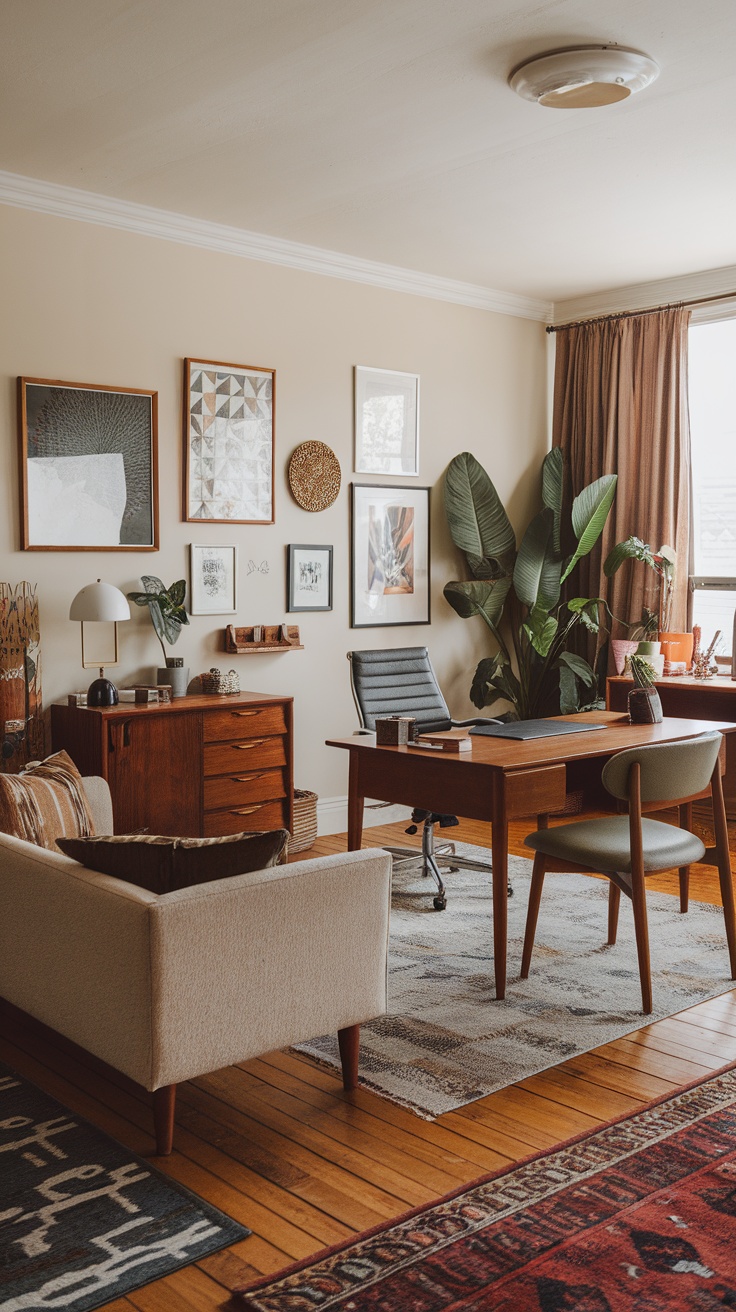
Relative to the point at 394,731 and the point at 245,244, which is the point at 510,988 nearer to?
the point at 394,731

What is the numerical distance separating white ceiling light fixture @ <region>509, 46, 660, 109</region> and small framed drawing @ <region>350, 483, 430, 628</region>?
8.62 ft

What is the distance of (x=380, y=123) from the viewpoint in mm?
4012

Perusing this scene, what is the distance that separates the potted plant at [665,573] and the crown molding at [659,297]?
1.32m

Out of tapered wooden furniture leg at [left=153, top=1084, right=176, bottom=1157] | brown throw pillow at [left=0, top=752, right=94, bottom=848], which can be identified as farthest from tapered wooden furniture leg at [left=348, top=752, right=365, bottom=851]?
tapered wooden furniture leg at [left=153, top=1084, right=176, bottom=1157]

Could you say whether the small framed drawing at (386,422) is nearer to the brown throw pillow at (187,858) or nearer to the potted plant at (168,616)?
the potted plant at (168,616)

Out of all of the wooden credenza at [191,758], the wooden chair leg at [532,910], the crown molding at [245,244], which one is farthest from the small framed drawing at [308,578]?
the wooden chair leg at [532,910]

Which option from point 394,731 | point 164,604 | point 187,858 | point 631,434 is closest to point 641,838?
point 394,731

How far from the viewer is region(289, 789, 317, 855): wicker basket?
17.9ft

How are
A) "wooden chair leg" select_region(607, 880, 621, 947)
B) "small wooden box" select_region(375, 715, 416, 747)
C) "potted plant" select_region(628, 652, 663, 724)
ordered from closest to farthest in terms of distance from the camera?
1. "small wooden box" select_region(375, 715, 416, 747)
2. "wooden chair leg" select_region(607, 880, 621, 947)
3. "potted plant" select_region(628, 652, 663, 724)

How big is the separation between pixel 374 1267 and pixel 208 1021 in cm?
64

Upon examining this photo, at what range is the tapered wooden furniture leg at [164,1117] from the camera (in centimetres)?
254

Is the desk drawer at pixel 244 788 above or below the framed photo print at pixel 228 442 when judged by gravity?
below

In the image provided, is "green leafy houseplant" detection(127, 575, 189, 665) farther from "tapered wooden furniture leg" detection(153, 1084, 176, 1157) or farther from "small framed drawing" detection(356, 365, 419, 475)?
"tapered wooden furniture leg" detection(153, 1084, 176, 1157)

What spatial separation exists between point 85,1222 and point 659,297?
225 inches
